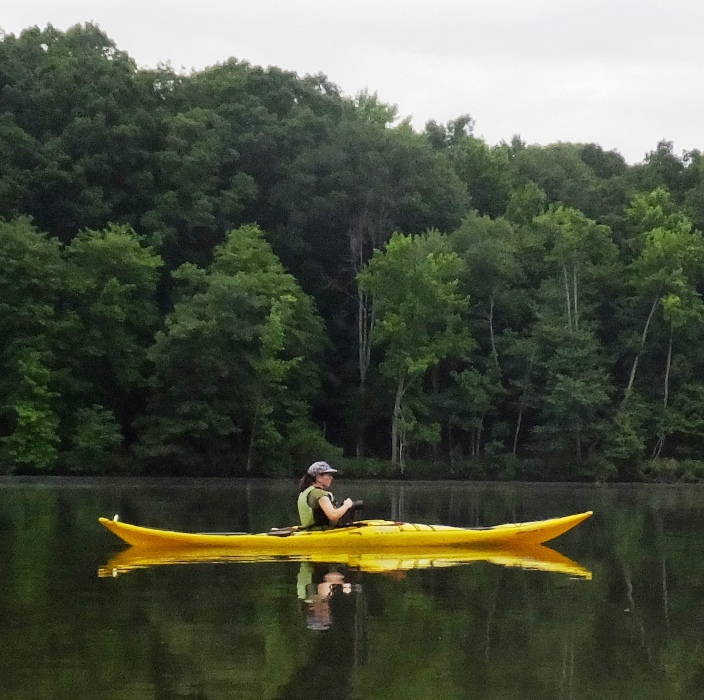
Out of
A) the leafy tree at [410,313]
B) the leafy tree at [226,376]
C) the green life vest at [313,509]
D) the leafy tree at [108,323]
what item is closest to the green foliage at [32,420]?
the leafy tree at [108,323]

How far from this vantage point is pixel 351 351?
4625cm

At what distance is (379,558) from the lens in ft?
51.8

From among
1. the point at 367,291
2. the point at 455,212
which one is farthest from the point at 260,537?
the point at 455,212

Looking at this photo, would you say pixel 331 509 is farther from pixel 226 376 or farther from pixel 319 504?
pixel 226 376

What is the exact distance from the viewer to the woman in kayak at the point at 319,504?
1567cm

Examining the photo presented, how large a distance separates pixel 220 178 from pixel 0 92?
8.21 metres

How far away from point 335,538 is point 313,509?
455 mm

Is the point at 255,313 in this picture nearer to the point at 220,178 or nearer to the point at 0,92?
the point at 220,178

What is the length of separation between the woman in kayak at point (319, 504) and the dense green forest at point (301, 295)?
72.0 feet

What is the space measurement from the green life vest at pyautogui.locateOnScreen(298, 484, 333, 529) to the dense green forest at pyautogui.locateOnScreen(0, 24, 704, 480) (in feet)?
71.9

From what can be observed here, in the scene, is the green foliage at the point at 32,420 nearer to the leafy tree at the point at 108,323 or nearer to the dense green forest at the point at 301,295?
the dense green forest at the point at 301,295

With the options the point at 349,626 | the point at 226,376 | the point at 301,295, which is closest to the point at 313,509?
the point at 349,626

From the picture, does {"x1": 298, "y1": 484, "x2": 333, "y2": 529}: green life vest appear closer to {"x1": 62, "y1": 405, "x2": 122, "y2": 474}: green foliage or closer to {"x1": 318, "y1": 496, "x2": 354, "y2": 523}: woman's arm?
{"x1": 318, "y1": 496, "x2": 354, "y2": 523}: woman's arm

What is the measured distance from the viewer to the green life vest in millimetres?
15797
